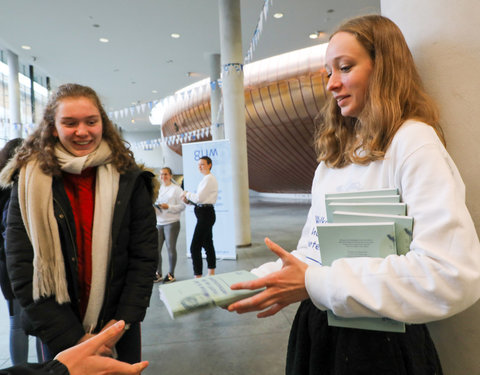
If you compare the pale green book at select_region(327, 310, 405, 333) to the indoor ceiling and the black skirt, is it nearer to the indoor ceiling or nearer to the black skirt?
the black skirt

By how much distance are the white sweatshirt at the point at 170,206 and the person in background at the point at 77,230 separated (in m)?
2.83

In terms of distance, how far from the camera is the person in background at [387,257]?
2.32ft

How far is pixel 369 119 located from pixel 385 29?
274mm

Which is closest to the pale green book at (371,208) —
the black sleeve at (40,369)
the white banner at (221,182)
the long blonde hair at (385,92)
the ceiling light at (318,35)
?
the long blonde hair at (385,92)

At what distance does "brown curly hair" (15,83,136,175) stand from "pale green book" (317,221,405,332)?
3.72 ft

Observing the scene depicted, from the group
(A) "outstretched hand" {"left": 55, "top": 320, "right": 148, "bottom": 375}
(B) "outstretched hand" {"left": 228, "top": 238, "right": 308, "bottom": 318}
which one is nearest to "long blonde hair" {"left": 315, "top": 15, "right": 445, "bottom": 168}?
(B) "outstretched hand" {"left": 228, "top": 238, "right": 308, "bottom": 318}

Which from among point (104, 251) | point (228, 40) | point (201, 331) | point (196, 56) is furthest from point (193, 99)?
point (104, 251)

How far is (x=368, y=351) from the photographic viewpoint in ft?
2.85

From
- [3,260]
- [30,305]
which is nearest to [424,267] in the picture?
[30,305]

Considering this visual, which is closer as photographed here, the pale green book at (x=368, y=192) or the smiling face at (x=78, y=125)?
the pale green book at (x=368, y=192)

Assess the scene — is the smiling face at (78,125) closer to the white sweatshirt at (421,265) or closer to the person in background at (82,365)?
the person in background at (82,365)

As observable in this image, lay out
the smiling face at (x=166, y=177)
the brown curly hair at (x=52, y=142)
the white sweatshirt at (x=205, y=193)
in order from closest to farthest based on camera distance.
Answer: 1. the brown curly hair at (x=52, y=142)
2. the white sweatshirt at (x=205, y=193)
3. the smiling face at (x=166, y=177)

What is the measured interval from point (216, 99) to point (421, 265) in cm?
1001

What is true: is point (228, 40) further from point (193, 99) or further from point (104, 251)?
point (193, 99)
